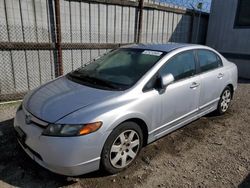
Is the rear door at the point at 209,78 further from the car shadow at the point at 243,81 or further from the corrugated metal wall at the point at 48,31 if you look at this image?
the car shadow at the point at 243,81

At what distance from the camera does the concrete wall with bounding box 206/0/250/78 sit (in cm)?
828

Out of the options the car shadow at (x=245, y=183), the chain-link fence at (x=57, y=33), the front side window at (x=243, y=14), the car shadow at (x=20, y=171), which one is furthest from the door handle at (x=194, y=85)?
the front side window at (x=243, y=14)

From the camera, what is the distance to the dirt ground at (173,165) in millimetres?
2562

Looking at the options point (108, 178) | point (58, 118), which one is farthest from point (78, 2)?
point (108, 178)

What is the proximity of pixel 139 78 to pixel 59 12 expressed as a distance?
10.3ft

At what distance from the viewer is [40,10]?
15.9 feet

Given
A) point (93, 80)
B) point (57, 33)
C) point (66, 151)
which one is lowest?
point (66, 151)

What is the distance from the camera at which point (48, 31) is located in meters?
5.04

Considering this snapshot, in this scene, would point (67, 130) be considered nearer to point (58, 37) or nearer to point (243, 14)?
point (58, 37)

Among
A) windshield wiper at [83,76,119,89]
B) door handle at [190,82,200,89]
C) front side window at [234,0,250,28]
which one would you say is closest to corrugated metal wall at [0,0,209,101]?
windshield wiper at [83,76,119,89]

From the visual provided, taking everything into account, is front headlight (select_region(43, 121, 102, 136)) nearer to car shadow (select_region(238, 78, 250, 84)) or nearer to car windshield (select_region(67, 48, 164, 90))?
car windshield (select_region(67, 48, 164, 90))

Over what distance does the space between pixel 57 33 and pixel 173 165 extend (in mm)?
3862

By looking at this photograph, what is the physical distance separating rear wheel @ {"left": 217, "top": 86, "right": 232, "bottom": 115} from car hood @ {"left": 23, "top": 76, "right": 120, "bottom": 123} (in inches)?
105

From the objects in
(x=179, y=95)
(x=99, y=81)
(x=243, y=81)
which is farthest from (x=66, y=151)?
(x=243, y=81)
